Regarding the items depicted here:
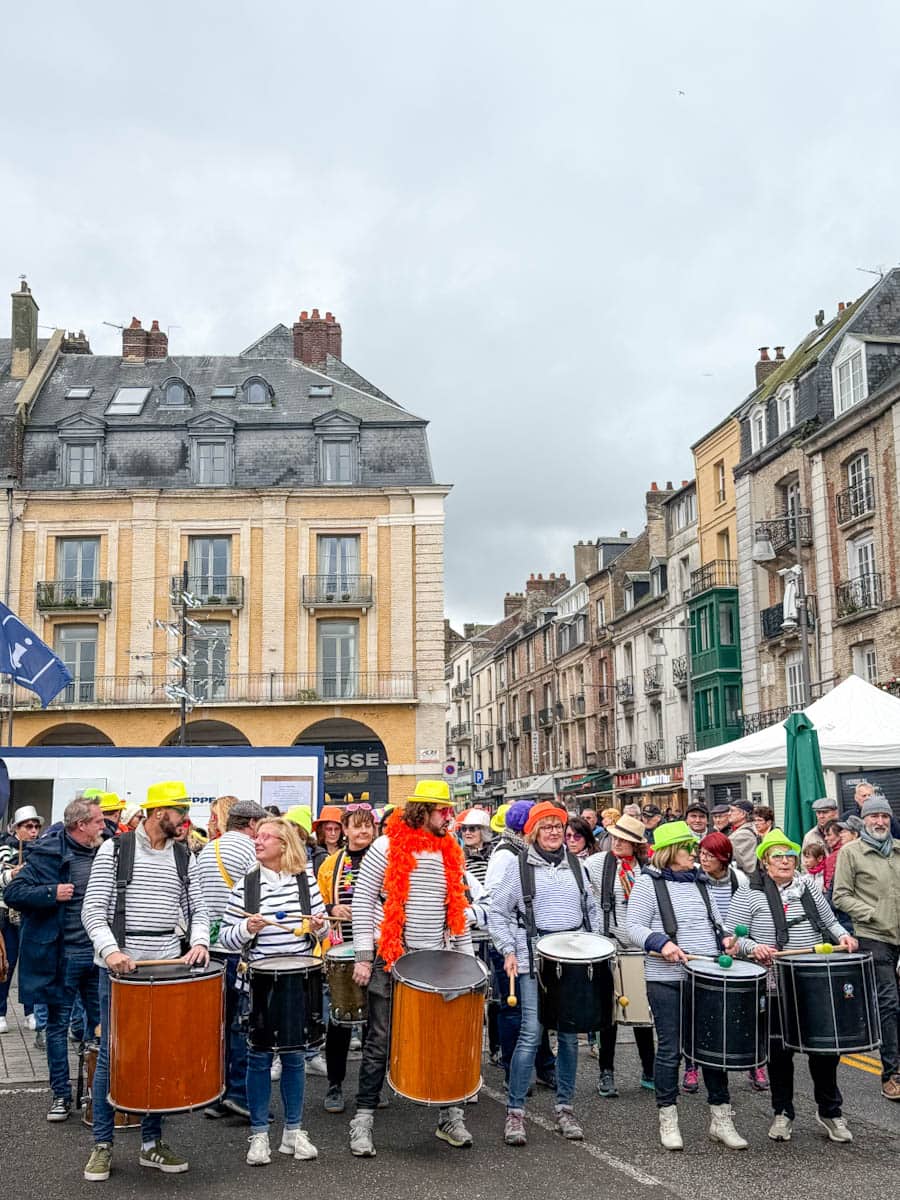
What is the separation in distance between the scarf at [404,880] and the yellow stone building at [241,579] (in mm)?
27455

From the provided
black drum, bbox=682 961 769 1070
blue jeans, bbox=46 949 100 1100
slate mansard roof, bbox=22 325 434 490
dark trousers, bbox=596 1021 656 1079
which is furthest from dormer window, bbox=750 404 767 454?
blue jeans, bbox=46 949 100 1100

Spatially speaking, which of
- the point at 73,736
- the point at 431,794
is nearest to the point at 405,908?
the point at 431,794

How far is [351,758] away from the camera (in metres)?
36.5

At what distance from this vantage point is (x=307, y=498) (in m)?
36.6

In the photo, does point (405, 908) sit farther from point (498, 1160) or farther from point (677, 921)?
point (677, 921)

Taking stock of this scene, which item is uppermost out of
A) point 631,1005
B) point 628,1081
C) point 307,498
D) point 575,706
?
point 307,498

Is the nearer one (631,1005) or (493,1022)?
(631,1005)

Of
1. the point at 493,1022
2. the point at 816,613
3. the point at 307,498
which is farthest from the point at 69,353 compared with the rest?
the point at 493,1022

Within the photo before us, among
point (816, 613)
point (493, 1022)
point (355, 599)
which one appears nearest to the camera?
point (493, 1022)

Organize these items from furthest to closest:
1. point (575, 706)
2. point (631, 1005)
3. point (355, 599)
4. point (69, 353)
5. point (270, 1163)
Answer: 1. point (575, 706)
2. point (69, 353)
3. point (355, 599)
4. point (631, 1005)
5. point (270, 1163)

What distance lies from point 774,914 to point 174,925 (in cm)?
356

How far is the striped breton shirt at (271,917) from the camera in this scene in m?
6.77

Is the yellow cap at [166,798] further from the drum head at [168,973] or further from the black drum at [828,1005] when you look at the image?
the black drum at [828,1005]

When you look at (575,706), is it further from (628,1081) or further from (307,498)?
(628,1081)
